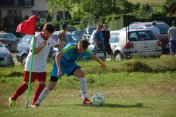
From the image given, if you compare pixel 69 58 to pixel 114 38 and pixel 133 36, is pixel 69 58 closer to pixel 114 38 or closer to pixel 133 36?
pixel 133 36

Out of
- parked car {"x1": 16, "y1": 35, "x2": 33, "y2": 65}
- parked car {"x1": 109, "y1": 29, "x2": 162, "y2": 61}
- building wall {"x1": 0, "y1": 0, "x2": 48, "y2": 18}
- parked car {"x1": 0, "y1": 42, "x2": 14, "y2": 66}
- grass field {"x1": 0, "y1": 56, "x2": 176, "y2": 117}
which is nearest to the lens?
grass field {"x1": 0, "y1": 56, "x2": 176, "y2": 117}

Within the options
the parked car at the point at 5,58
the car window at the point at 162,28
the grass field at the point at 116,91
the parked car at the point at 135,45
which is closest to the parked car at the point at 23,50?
the parked car at the point at 5,58

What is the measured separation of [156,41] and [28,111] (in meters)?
16.0

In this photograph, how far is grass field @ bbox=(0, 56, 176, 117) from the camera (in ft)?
36.7

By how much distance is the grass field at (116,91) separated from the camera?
11.2 m

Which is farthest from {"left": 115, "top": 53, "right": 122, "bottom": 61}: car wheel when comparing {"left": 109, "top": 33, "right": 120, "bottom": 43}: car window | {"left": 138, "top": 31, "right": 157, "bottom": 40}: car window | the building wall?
the building wall

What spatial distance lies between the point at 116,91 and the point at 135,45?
33.5ft

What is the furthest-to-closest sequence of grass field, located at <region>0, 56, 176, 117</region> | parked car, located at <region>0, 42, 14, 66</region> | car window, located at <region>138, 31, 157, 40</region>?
car window, located at <region>138, 31, 157, 40</region>
parked car, located at <region>0, 42, 14, 66</region>
grass field, located at <region>0, 56, 176, 117</region>

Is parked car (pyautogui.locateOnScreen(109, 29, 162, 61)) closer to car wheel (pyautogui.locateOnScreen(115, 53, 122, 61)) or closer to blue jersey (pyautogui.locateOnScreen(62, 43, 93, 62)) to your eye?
car wheel (pyautogui.locateOnScreen(115, 53, 122, 61))

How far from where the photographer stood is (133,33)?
26.5 m

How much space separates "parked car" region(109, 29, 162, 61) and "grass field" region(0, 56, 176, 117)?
13.3 feet

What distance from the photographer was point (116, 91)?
637 inches

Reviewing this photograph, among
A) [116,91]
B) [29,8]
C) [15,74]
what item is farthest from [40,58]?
[29,8]

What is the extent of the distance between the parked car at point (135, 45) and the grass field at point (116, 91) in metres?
4.06
